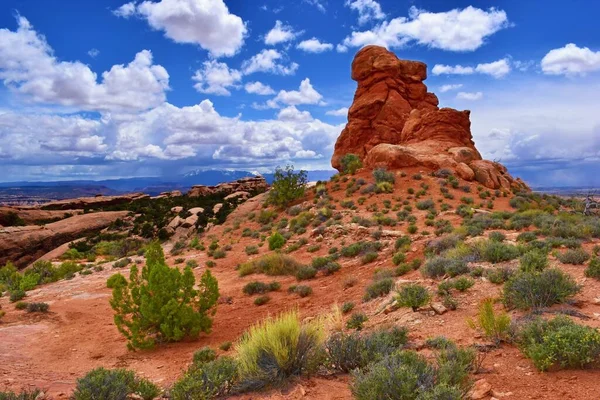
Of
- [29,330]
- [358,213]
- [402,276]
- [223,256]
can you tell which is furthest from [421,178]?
[29,330]

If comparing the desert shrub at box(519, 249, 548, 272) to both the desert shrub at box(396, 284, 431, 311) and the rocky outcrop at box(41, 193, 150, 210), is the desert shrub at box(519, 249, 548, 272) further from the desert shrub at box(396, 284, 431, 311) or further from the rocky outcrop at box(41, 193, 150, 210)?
the rocky outcrop at box(41, 193, 150, 210)

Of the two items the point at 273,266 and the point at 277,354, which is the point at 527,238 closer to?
the point at 273,266

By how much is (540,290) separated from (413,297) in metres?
2.12

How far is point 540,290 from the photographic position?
651cm

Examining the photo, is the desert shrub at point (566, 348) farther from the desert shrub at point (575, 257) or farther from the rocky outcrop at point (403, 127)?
the rocky outcrop at point (403, 127)

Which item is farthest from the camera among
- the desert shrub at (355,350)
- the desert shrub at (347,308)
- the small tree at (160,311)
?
the desert shrub at (347,308)

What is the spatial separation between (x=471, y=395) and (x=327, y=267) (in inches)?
382

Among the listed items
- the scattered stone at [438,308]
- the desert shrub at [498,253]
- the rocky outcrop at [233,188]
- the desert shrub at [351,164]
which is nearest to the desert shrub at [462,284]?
the scattered stone at [438,308]

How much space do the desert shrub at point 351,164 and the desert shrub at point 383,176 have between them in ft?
13.4

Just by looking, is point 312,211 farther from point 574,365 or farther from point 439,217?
point 574,365

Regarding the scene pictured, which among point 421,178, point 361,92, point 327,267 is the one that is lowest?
point 327,267

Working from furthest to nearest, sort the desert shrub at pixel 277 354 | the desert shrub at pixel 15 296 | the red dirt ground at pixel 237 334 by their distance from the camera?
the desert shrub at pixel 15 296 < the desert shrub at pixel 277 354 < the red dirt ground at pixel 237 334

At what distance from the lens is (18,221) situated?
4072 centimetres

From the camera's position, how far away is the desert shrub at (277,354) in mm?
4965
